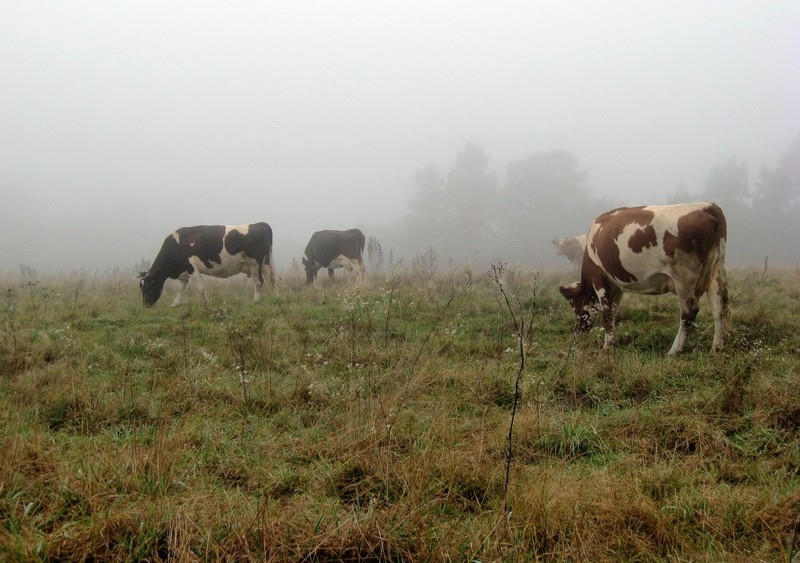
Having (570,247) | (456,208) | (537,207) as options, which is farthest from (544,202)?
(570,247)

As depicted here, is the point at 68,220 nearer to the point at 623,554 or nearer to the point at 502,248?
the point at 502,248

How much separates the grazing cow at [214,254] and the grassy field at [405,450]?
500 cm

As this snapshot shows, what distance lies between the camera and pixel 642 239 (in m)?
6.27

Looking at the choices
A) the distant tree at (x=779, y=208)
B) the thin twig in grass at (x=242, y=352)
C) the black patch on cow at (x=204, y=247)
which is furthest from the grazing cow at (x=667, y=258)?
the distant tree at (x=779, y=208)

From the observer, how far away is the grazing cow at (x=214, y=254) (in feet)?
38.1

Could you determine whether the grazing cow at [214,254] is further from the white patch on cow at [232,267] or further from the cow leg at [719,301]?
the cow leg at [719,301]

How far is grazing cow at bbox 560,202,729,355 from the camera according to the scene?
19.0 ft

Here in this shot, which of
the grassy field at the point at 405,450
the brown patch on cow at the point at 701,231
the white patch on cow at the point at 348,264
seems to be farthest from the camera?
the white patch on cow at the point at 348,264

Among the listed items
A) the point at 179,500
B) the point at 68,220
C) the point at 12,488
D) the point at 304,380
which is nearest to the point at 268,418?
the point at 304,380

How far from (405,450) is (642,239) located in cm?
475

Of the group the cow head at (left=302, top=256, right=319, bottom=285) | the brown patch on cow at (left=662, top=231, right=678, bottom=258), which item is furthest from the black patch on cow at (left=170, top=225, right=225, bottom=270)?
the brown patch on cow at (left=662, top=231, right=678, bottom=258)

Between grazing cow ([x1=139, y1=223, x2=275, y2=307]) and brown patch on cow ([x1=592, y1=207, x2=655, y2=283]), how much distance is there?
7.93 metres

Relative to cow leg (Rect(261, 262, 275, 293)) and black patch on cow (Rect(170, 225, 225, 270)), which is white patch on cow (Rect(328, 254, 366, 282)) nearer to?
cow leg (Rect(261, 262, 275, 293))

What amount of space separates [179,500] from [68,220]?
214ft
